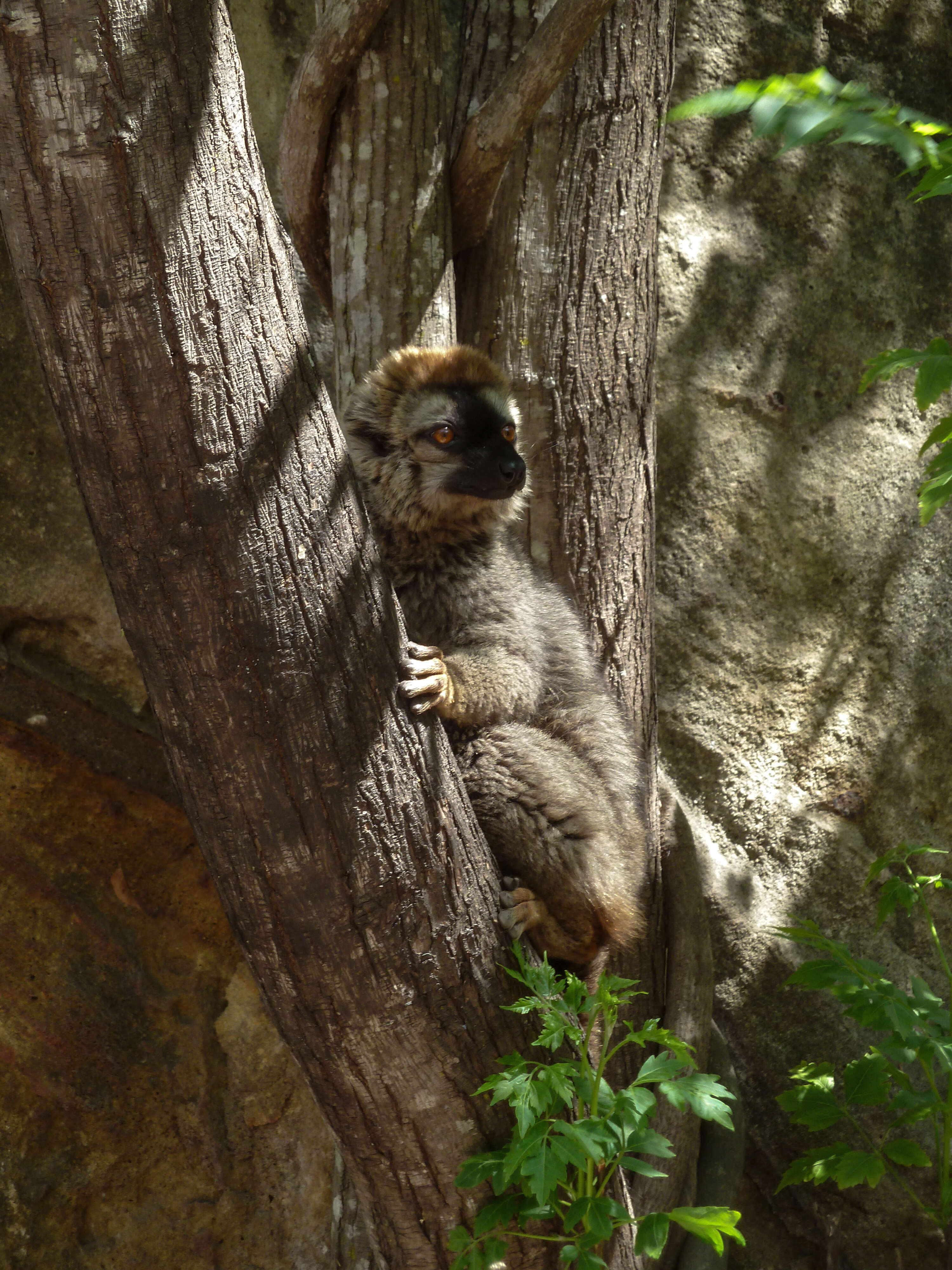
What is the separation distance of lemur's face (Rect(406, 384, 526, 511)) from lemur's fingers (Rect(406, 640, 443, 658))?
2.06 feet

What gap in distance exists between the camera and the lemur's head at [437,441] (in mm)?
3053

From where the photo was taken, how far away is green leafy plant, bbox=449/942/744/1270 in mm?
1956

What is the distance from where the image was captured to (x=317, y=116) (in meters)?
3.10

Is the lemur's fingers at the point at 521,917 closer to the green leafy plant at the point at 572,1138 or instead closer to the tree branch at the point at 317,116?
the green leafy plant at the point at 572,1138

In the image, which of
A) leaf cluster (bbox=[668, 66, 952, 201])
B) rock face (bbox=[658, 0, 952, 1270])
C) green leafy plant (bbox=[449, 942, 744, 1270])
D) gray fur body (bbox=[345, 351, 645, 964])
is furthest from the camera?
rock face (bbox=[658, 0, 952, 1270])

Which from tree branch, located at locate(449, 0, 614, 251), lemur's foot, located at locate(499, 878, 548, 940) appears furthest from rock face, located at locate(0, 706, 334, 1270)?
tree branch, located at locate(449, 0, 614, 251)

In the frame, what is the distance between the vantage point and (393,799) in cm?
203

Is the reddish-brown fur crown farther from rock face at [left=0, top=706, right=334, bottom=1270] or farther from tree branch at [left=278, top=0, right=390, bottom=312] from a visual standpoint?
A: rock face at [left=0, top=706, right=334, bottom=1270]

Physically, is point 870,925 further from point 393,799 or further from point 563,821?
point 393,799

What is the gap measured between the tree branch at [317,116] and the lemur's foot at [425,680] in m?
1.50

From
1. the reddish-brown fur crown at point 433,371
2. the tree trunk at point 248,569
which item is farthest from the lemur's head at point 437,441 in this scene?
the tree trunk at point 248,569

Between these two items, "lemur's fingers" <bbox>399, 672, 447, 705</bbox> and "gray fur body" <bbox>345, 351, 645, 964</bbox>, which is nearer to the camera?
"lemur's fingers" <bbox>399, 672, 447, 705</bbox>

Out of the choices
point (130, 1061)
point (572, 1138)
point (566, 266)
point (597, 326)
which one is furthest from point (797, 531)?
point (130, 1061)

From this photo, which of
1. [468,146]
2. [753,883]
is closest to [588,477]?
[468,146]
